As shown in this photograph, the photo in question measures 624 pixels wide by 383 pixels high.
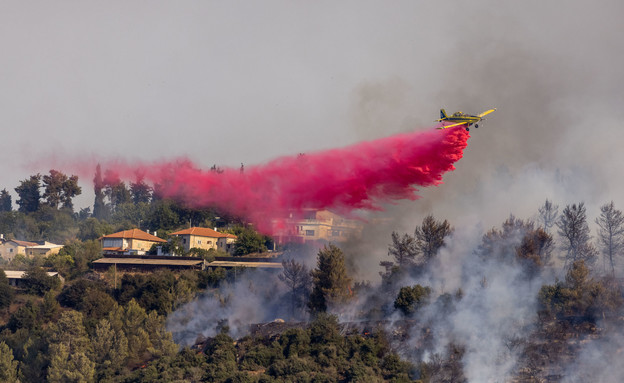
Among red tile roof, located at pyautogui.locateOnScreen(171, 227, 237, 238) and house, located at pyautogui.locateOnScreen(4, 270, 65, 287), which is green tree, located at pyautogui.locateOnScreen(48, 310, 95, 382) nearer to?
house, located at pyautogui.locateOnScreen(4, 270, 65, 287)

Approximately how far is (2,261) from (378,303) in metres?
53.5

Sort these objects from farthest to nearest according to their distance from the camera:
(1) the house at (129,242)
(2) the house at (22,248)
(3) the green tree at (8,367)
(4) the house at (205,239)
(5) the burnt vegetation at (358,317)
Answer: (2) the house at (22,248) → (1) the house at (129,242) → (4) the house at (205,239) → (3) the green tree at (8,367) → (5) the burnt vegetation at (358,317)

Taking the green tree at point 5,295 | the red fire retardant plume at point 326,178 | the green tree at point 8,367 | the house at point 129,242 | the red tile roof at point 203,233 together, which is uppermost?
the red fire retardant plume at point 326,178

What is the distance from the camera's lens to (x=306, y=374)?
5481 cm

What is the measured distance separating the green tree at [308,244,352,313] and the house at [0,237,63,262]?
49.9m

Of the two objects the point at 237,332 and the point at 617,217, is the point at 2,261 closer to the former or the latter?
the point at 237,332

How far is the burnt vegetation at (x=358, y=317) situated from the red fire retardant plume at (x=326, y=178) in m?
5.11

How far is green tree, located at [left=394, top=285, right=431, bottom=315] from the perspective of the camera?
62734 mm

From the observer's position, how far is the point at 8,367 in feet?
199

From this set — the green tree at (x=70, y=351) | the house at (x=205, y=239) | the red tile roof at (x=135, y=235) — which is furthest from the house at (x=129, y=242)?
the green tree at (x=70, y=351)

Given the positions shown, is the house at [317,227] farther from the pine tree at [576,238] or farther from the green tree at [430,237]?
the pine tree at [576,238]

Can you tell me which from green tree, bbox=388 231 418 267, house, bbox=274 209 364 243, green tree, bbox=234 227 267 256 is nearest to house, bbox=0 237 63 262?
green tree, bbox=234 227 267 256

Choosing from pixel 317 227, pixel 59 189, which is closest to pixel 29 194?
pixel 59 189

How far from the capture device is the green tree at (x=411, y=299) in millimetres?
62734
